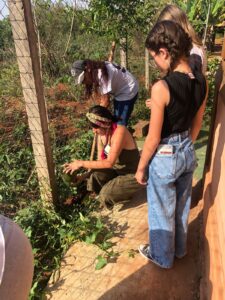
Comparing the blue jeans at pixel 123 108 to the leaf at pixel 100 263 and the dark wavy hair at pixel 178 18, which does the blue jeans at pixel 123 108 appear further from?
the leaf at pixel 100 263

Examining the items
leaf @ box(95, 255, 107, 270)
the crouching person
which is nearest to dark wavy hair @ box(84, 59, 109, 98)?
the crouching person

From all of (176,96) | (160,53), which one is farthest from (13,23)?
(176,96)

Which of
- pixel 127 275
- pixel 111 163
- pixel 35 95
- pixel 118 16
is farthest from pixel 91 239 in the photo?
pixel 118 16

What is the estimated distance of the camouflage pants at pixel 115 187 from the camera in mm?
2980

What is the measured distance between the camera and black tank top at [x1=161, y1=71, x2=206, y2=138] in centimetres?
173

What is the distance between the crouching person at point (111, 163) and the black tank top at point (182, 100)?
3.20ft

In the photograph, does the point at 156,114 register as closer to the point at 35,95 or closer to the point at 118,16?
the point at 35,95

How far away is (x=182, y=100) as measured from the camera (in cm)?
177

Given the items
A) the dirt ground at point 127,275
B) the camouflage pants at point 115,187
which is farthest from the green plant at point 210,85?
the dirt ground at point 127,275

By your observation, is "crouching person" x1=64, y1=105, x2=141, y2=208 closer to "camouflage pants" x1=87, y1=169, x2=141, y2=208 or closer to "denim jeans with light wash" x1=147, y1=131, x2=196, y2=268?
"camouflage pants" x1=87, y1=169, x2=141, y2=208

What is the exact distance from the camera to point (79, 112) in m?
5.75

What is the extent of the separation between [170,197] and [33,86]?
131 centimetres

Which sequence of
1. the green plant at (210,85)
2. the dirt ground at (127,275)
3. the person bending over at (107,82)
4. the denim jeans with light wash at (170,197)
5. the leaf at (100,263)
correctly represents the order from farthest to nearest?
the green plant at (210,85), the person bending over at (107,82), the leaf at (100,263), the dirt ground at (127,275), the denim jeans with light wash at (170,197)

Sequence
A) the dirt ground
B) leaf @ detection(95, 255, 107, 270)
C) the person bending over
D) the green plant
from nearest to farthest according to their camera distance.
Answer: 1. the dirt ground
2. leaf @ detection(95, 255, 107, 270)
3. the person bending over
4. the green plant
